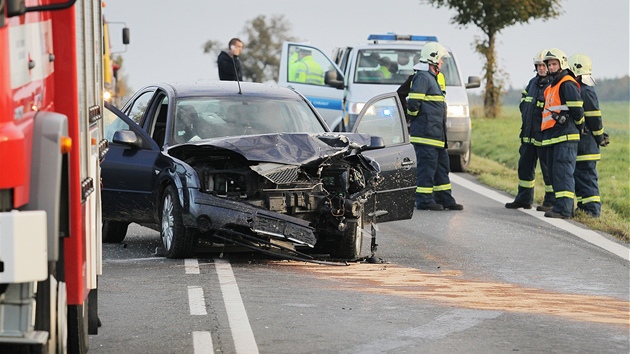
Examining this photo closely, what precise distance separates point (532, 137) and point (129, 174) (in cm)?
668

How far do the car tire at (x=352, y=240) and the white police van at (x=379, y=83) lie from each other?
904 cm

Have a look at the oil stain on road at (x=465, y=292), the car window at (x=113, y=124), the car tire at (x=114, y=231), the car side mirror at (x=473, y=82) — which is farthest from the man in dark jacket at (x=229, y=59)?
the oil stain on road at (x=465, y=292)

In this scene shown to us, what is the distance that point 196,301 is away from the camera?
9.16 meters

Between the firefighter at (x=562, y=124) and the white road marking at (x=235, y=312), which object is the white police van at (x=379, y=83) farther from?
the white road marking at (x=235, y=312)

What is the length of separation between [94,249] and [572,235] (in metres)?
8.14

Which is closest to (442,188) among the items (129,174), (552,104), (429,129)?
(429,129)

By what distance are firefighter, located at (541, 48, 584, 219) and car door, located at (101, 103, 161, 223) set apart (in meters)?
5.79

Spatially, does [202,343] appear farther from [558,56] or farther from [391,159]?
[558,56]

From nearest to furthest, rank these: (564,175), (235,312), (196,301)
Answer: (235,312) → (196,301) → (564,175)

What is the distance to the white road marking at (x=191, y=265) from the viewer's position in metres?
10.6

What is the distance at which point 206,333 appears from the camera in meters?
7.96

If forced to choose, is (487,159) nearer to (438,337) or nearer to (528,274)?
(528,274)

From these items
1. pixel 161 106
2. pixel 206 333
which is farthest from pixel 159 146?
pixel 206 333

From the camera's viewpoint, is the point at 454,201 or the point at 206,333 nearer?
the point at 206,333
